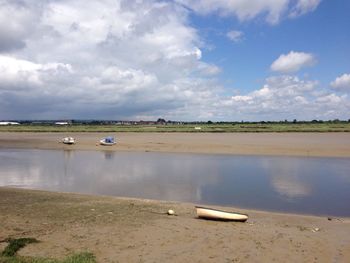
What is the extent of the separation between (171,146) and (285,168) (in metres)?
24.8

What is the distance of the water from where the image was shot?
68.8 ft

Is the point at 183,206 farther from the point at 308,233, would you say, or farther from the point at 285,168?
the point at 285,168

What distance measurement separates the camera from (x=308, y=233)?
13.7 metres

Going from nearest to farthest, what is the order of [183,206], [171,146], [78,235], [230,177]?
[78,235] → [183,206] → [230,177] → [171,146]

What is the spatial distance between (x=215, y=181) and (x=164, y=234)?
47.7 ft

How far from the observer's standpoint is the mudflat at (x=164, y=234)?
440 inches

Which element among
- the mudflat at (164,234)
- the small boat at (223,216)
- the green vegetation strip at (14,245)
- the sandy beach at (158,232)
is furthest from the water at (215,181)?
the green vegetation strip at (14,245)

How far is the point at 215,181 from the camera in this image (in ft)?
90.0

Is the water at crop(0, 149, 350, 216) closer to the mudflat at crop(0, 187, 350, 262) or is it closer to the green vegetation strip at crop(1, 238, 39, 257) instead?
the mudflat at crop(0, 187, 350, 262)

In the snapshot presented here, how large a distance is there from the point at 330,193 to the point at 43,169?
78.4ft

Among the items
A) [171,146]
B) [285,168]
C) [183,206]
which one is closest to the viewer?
[183,206]

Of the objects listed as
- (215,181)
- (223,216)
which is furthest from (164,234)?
(215,181)

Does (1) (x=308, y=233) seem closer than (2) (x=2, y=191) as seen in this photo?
Yes

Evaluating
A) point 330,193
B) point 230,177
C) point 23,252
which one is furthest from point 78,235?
point 230,177
